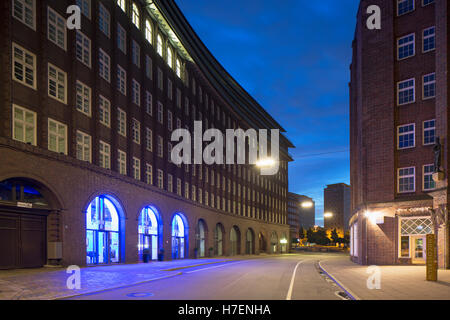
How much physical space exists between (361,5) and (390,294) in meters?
26.1

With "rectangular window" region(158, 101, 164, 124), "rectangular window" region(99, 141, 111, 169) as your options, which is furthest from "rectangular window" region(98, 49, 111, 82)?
"rectangular window" region(158, 101, 164, 124)

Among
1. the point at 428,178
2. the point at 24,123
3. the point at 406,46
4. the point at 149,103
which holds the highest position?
the point at 406,46

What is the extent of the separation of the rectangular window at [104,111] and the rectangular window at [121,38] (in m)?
5.06

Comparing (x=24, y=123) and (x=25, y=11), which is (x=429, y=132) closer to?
(x=24, y=123)

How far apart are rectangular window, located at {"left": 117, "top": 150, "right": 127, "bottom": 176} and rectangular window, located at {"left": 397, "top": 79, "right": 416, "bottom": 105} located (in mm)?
20750

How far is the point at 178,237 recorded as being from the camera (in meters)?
42.7

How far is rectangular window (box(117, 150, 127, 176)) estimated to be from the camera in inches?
1203

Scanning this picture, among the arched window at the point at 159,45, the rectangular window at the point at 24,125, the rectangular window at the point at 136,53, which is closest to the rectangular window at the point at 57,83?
the rectangular window at the point at 24,125

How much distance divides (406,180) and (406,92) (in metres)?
6.34

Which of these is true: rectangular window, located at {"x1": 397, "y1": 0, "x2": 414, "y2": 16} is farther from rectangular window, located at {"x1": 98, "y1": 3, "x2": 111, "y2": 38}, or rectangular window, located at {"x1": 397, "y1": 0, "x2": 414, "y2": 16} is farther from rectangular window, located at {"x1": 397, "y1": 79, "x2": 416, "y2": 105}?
rectangular window, located at {"x1": 98, "y1": 3, "x2": 111, "y2": 38}

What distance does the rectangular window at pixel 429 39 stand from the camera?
93.0ft

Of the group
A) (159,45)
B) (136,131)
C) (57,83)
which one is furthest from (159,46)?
(57,83)

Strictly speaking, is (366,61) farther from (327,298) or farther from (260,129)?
(260,129)
